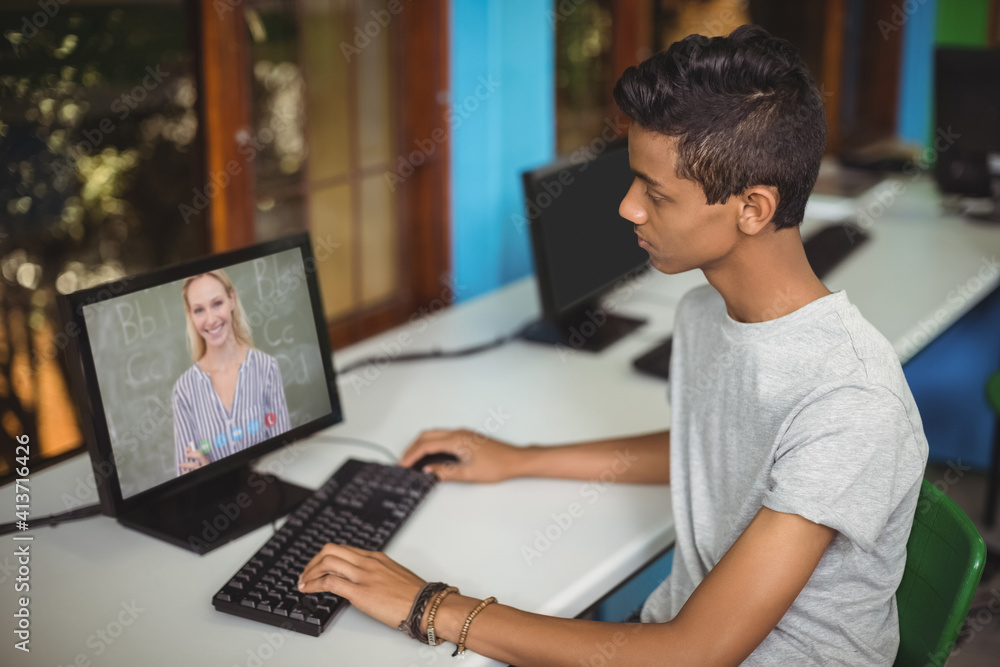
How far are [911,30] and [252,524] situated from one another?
18.0 feet

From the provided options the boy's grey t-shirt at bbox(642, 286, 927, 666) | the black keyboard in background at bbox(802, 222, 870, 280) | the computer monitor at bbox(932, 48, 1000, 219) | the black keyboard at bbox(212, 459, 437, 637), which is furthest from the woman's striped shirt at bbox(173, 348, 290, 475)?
the computer monitor at bbox(932, 48, 1000, 219)

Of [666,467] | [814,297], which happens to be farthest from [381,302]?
[814,297]

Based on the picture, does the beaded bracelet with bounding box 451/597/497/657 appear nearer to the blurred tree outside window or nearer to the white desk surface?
the white desk surface

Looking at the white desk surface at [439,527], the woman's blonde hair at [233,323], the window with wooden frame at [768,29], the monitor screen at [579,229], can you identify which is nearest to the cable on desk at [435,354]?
the white desk surface at [439,527]

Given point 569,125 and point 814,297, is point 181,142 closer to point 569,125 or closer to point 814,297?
point 569,125

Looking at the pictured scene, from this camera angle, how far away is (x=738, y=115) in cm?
98

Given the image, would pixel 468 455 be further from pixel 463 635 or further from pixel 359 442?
pixel 463 635

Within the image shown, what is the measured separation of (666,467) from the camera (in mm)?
1388

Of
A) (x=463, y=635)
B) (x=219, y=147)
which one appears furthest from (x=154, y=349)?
(x=219, y=147)

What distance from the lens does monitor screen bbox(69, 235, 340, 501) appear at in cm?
115

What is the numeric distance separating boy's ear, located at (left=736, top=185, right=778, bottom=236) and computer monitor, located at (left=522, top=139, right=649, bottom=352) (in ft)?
2.39

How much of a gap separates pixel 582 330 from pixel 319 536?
0.94 metres

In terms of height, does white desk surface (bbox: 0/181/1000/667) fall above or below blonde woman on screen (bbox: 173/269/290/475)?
below

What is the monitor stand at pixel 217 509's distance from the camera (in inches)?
48.9
